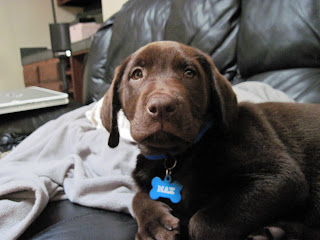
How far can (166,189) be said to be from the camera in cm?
107

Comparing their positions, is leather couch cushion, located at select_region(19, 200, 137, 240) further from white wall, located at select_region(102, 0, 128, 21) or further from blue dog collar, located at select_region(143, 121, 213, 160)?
Result: white wall, located at select_region(102, 0, 128, 21)

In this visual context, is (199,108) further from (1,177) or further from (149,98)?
(1,177)

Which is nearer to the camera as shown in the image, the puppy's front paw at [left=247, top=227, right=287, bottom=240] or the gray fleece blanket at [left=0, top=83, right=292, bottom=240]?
the puppy's front paw at [left=247, top=227, right=287, bottom=240]

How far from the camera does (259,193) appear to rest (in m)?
0.89

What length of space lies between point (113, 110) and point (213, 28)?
4.05 ft

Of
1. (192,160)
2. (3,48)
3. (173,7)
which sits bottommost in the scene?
(3,48)

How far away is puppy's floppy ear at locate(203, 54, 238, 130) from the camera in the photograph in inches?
40.6

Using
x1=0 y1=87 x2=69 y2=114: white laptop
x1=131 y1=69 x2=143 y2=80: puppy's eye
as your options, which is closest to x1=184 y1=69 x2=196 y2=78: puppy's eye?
x1=131 y1=69 x2=143 y2=80: puppy's eye

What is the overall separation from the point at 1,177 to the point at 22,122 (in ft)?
3.15

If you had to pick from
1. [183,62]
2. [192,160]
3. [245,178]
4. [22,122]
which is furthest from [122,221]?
[22,122]

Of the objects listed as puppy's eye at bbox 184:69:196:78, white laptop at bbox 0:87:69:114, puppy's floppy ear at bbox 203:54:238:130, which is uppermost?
puppy's eye at bbox 184:69:196:78

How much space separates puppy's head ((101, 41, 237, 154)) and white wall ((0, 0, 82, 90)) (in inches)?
218

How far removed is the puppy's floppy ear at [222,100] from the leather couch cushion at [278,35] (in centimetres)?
84

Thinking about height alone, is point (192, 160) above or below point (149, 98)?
below
